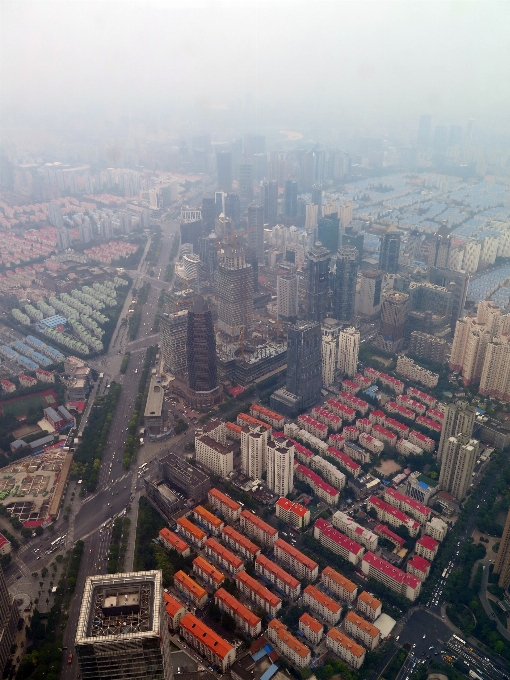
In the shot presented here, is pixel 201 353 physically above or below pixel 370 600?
above

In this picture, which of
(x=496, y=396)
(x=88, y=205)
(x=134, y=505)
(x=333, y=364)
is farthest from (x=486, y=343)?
(x=88, y=205)

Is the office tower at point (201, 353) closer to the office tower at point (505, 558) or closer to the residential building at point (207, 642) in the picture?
the residential building at point (207, 642)

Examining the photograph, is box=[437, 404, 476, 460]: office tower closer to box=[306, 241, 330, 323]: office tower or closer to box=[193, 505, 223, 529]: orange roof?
box=[193, 505, 223, 529]: orange roof

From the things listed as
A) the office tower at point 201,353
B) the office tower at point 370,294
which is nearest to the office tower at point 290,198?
the office tower at point 370,294


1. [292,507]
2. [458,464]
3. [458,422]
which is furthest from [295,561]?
[458,422]

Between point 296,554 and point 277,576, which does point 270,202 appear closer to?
point 296,554

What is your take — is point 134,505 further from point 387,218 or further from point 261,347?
point 387,218
